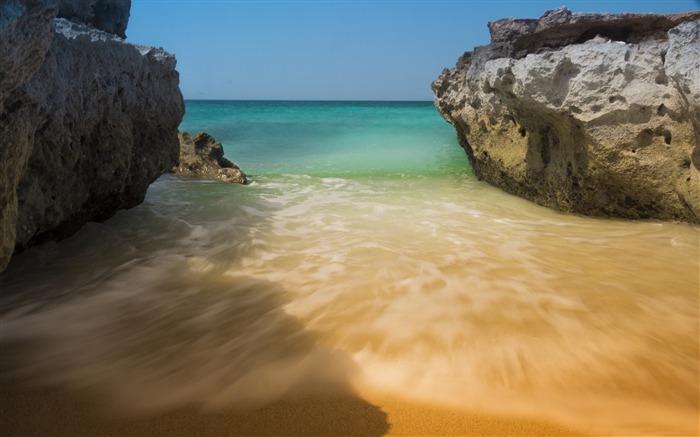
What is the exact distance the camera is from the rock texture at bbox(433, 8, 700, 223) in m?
3.94

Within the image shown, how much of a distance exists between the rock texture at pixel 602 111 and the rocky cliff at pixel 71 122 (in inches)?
148

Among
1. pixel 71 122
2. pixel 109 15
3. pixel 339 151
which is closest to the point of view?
pixel 71 122

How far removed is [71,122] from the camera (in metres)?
3.11

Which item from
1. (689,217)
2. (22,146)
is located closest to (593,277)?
(689,217)

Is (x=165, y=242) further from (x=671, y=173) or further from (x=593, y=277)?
(x=671, y=173)

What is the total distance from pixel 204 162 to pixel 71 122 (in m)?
4.27

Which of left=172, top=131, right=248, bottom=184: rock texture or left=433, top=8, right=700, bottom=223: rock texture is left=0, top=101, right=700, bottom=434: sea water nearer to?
left=433, top=8, right=700, bottom=223: rock texture

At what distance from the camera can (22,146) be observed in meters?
2.12

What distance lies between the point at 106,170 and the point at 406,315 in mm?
2707

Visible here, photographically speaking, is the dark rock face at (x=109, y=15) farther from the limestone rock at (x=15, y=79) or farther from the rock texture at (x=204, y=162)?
the limestone rock at (x=15, y=79)

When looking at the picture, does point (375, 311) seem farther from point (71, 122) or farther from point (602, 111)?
point (602, 111)

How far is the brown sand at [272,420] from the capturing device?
147 cm

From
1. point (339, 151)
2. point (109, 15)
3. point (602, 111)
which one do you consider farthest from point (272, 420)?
point (339, 151)

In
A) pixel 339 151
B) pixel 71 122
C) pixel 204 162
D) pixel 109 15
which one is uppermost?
pixel 109 15
